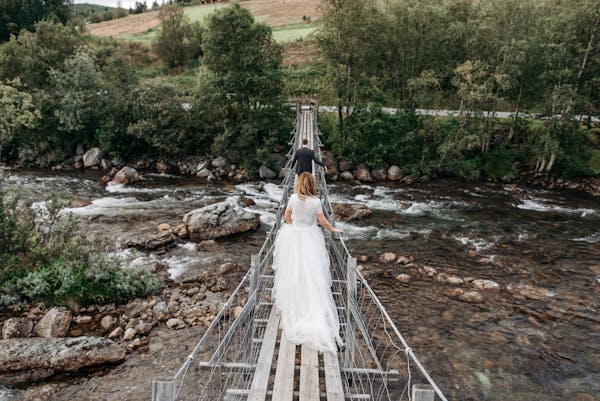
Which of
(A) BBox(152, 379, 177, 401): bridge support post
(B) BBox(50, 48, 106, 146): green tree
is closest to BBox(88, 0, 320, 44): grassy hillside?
(B) BBox(50, 48, 106, 146): green tree

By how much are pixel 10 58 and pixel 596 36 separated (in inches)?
1168

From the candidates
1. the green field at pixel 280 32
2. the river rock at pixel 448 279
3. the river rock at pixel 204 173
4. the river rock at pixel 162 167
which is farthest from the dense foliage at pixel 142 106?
the green field at pixel 280 32

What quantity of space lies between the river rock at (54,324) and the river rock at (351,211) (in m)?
9.80


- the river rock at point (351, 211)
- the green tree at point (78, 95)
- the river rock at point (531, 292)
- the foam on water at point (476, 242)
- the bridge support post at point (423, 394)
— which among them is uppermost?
the green tree at point (78, 95)

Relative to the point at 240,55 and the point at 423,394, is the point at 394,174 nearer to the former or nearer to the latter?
the point at 240,55

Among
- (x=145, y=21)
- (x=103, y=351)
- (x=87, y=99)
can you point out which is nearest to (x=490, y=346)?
(x=103, y=351)

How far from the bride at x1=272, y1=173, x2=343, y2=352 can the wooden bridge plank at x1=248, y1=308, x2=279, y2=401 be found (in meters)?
0.18

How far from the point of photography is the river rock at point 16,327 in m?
7.49

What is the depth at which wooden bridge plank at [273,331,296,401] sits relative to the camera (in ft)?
13.6

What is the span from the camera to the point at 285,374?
4.42m

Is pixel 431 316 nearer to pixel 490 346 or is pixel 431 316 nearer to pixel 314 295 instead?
pixel 490 346

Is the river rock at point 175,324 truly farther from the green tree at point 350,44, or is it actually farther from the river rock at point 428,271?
the green tree at point 350,44

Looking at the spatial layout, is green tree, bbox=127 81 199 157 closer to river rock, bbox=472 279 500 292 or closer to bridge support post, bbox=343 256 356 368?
river rock, bbox=472 279 500 292

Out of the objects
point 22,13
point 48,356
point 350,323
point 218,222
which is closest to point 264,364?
point 350,323
